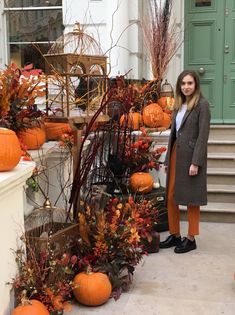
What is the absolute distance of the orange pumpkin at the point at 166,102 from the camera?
6.11 meters

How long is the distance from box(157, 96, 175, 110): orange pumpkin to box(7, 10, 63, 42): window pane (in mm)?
1839

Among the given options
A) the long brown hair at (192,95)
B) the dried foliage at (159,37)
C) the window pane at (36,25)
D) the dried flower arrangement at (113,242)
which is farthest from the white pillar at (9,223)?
the window pane at (36,25)

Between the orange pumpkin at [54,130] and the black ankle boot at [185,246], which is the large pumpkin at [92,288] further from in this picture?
the orange pumpkin at [54,130]

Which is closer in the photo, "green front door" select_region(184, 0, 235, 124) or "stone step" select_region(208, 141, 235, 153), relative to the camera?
"stone step" select_region(208, 141, 235, 153)

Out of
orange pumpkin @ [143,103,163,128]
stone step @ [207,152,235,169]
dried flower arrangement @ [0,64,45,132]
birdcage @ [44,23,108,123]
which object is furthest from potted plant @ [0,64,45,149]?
stone step @ [207,152,235,169]

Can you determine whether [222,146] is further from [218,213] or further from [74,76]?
[74,76]

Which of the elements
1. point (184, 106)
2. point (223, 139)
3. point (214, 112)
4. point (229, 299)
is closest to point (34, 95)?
point (184, 106)

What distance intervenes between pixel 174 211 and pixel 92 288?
1.47 metres

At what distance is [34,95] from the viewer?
10.9 ft

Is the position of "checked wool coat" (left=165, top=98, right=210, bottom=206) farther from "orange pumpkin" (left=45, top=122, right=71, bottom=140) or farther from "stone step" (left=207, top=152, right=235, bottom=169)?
"stone step" (left=207, top=152, right=235, bottom=169)

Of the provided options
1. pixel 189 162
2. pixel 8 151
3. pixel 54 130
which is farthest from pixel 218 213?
pixel 8 151

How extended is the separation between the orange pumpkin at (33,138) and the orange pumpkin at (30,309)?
4.53 ft

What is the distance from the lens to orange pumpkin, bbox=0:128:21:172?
263 centimetres

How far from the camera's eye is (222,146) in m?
6.16
